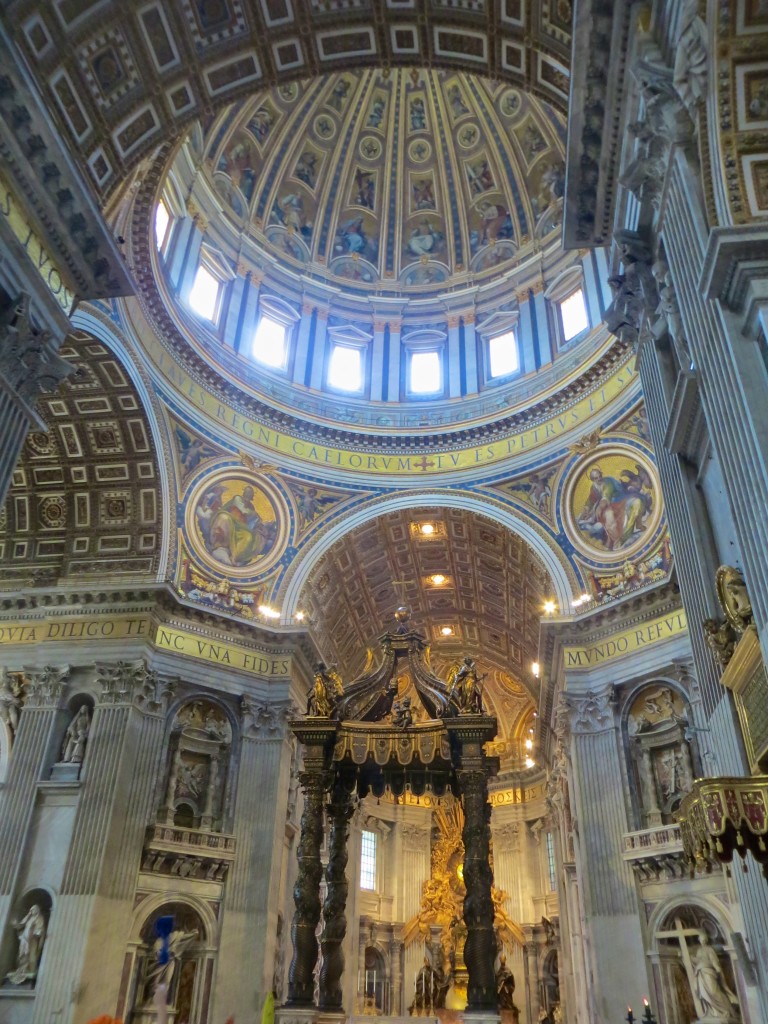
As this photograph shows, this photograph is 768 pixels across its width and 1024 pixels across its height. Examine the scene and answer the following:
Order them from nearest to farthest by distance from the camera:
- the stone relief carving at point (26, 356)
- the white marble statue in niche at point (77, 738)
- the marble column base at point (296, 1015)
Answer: the stone relief carving at point (26, 356), the marble column base at point (296, 1015), the white marble statue in niche at point (77, 738)

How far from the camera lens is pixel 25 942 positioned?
1523 cm

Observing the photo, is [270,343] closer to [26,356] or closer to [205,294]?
[205,294]

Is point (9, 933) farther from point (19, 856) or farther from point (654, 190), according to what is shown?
point (654, 190)

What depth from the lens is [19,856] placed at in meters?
16.1

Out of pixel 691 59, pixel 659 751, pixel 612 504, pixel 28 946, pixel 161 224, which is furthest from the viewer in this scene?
pixel 612 504

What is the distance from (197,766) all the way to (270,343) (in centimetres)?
1260

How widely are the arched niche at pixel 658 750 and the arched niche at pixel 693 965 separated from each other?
181 centimetres

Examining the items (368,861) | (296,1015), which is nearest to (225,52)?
(296,1015)

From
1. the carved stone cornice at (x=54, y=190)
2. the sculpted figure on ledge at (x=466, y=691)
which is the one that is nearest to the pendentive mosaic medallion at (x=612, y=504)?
the sculpted figure on ledge at (x=466, y=691)

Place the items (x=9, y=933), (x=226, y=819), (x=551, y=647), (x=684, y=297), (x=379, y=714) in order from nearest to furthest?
(x=684, y=297), (x=379, y=714), (x=9, y=933), (x=226, y=819), (x=551, y=647)

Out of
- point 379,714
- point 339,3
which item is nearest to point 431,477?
point 379,714

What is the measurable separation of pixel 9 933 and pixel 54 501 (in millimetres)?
9361

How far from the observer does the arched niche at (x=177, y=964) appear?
1569 centimetres

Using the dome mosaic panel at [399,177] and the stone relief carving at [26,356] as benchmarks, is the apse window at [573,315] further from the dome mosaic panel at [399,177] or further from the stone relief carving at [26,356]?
the stone relief carving at [26,356]
